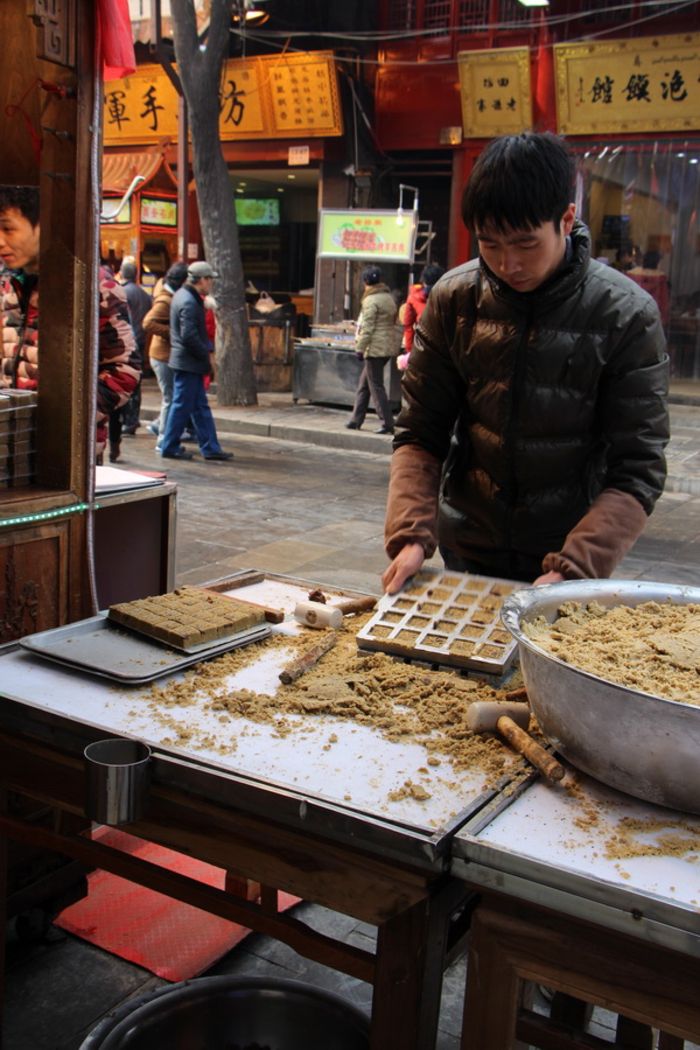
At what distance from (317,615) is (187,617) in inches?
11.7

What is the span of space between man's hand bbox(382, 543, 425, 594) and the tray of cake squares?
0.28 meters

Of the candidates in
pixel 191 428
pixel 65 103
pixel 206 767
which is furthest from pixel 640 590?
pixel 191 428

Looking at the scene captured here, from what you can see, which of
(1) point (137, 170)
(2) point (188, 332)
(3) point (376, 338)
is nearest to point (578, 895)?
(2) point (188, 332)

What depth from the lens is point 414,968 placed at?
4.87 feet

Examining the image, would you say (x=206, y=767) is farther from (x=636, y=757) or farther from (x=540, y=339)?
(x=540, y=339)

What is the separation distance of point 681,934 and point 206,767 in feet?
2.38

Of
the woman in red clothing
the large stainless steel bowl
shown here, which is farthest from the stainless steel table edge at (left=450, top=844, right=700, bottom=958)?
the woman in red clothing

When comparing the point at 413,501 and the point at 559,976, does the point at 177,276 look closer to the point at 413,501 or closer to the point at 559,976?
the point at 413,501

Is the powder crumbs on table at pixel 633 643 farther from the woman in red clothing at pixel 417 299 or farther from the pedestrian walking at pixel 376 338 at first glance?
the pedestrian walking at pixel 376 338

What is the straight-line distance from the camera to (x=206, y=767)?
1563mm

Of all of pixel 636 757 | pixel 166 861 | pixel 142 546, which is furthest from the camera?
pixel 142 546

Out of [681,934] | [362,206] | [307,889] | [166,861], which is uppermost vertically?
[362,206]

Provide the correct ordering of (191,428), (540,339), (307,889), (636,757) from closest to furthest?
1. (636,757)
2. (307,889)
3. (540,339)
4. (191,428)

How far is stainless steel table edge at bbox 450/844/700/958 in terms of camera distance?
4.03ft
